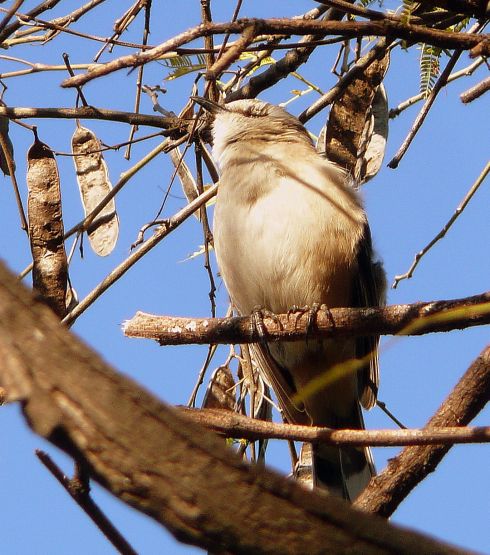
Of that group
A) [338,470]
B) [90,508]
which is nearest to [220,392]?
[338,470]

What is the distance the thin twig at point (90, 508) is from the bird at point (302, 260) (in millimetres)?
3825

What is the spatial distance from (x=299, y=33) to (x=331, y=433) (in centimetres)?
130

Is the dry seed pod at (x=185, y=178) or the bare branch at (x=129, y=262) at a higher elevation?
the dry seed pod at (x=185, y=178)

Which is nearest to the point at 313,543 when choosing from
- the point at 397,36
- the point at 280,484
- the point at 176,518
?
the point at 280,484

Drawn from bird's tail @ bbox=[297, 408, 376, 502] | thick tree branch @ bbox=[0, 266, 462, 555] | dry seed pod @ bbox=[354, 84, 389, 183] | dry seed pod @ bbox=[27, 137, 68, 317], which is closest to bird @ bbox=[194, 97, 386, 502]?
bird's tail @ bbox=[297, 408, 376, 502]

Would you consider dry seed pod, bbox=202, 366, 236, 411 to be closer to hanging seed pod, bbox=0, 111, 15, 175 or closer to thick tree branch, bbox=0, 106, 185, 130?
thick tree branch, bbox=0, 106, 185, 130

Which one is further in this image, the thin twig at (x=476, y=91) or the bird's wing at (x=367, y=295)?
the bird's wing at (x=367, y=295)

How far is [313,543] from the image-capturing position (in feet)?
5.29

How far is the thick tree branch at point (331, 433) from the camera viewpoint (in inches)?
101

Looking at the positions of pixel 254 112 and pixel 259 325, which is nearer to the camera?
pixel 259 325

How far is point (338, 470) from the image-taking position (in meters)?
5.61

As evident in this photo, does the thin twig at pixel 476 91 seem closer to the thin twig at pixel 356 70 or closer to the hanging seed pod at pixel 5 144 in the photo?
the thin twig at pixel 356 70

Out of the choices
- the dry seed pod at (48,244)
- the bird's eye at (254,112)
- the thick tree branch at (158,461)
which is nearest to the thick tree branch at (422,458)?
the thick tree branch at (158,461)

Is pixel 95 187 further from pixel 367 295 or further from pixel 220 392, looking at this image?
pixel 367 295
